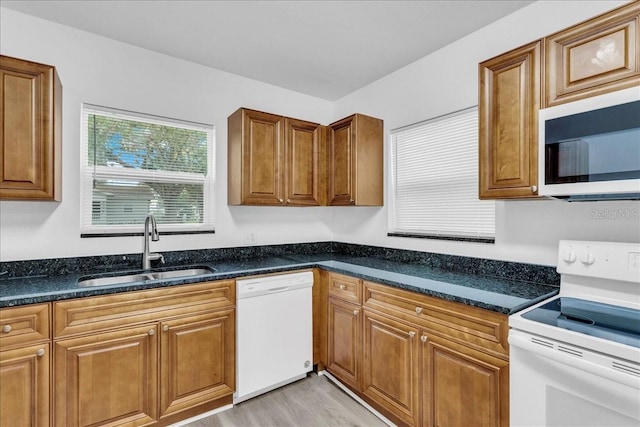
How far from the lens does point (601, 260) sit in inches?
59.3

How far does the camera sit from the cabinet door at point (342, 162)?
2.88 meters

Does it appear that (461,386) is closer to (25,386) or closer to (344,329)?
(344,329)

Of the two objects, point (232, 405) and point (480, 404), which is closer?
point (480, 404)

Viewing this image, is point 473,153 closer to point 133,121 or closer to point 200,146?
point 200,146

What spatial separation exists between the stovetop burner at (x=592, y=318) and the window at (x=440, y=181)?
75 cm

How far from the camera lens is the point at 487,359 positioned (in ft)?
4.99

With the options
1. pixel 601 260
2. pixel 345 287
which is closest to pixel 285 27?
pixel 345 287

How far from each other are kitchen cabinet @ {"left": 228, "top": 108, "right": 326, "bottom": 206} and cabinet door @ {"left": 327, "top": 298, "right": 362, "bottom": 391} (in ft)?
3.38

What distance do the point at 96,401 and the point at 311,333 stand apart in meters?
1.42

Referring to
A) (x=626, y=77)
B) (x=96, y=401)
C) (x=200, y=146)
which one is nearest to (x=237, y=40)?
(x=200, y=146)

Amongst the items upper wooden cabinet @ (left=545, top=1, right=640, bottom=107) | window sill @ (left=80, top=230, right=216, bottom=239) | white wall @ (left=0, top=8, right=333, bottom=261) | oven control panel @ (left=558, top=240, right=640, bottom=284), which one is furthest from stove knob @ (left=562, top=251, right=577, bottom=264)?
window sill @ (left=80, top=230, right=216, bottom=239)

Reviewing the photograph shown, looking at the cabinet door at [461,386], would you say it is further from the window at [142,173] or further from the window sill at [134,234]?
the window at [142,173]

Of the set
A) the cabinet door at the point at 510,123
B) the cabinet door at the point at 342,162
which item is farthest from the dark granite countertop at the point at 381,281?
the cabinet door at the point at 342,162

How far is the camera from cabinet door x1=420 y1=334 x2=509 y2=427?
58.2 inches
